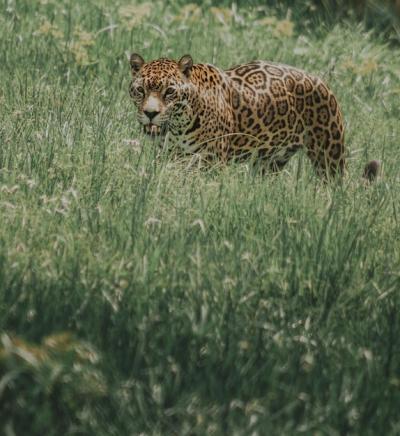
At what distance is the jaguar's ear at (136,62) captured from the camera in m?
6.99

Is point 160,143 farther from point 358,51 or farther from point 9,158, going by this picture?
point 358,51

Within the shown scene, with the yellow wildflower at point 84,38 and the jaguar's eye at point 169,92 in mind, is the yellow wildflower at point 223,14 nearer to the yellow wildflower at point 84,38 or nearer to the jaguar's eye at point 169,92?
the yellow wildflower at point 84,38

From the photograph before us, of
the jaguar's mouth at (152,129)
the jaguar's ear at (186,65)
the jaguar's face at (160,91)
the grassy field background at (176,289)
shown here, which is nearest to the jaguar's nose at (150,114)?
the jaguar's face at (160,91)

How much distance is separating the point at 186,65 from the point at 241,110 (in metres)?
0.57

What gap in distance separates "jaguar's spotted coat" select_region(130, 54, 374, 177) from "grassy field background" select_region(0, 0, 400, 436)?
219 millimetres

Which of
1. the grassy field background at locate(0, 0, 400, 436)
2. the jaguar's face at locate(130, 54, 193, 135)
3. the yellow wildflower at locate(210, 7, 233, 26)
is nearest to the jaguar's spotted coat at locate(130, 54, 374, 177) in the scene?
the jaguar's face at locate(130, 54, 193, 135)

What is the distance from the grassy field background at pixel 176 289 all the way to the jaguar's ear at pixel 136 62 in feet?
1.11

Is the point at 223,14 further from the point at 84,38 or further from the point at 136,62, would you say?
the point at 136,62

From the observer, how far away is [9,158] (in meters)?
6.02

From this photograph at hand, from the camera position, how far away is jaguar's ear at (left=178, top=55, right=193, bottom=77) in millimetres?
6898

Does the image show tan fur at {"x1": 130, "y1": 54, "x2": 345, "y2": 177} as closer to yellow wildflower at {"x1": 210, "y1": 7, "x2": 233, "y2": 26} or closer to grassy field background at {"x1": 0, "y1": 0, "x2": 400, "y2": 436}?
grassy field background at {"x1": 0, "y1": 0, "x2": 400, "y2": 436}

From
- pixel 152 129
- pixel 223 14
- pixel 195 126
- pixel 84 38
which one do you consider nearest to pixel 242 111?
pixel 195 126

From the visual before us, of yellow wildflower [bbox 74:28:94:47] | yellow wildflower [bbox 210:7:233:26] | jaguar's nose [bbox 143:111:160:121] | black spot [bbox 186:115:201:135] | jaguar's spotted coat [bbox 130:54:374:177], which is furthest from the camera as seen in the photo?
yellow wildflower [bbox 210:7:233:26]

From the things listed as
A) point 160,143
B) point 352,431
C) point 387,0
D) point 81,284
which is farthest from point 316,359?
point 387,0
